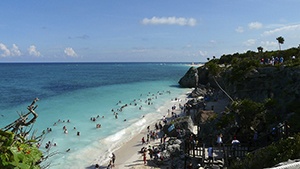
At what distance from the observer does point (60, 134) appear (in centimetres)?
3394

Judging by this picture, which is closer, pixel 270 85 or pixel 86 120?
pixel 270 85

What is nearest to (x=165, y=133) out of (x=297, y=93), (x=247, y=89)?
(x=247, y=89)

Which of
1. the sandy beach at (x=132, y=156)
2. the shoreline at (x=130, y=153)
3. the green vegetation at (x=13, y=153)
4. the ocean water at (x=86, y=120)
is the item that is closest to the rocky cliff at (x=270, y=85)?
the sandy beach at (x=132, y=156)

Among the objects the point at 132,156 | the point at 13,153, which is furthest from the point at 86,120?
the point at 13,153

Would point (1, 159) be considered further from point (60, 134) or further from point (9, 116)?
point (9, 116)

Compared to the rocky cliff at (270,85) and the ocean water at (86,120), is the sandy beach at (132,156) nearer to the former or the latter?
the ocean water at (86,120)

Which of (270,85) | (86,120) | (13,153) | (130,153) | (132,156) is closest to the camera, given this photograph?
(13,153)

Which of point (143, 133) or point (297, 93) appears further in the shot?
point (143, 133)

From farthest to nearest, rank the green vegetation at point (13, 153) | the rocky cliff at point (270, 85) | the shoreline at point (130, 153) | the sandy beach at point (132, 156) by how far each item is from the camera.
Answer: the shoreline at point (130, 153) < the sandy beach at point (132, 156) < the rocky cliff at point (270, 85) < the green vegetation at point (13, 153)

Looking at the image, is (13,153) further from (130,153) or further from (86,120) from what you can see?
(86,120)

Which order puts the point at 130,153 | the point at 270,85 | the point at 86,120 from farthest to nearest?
1. the point at 86,120
2. the point at 130,153
3. the point at 270,85

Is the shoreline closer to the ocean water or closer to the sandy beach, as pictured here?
the sandy beach

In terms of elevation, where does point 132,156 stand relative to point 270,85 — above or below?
below

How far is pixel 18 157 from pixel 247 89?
→ 87.4 feet
